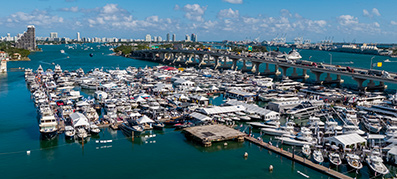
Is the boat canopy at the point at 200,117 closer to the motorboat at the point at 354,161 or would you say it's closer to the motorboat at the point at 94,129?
the motorboat at the point at 94,129

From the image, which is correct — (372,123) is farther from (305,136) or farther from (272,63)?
(272,63)

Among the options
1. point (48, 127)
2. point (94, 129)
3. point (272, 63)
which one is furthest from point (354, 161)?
point (272, 63)

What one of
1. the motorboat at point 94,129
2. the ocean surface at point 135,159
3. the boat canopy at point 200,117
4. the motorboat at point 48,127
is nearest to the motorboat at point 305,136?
the ocean surface at point 135,159

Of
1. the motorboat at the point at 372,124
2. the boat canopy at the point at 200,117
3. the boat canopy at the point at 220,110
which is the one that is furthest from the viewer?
the boat canopy at the point at 220,110

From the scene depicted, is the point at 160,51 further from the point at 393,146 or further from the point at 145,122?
the point at 393,146

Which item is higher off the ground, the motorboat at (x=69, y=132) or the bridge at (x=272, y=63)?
the bridge at (x=272, y=63)

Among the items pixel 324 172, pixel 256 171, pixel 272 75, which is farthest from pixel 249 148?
pixel 272 75
